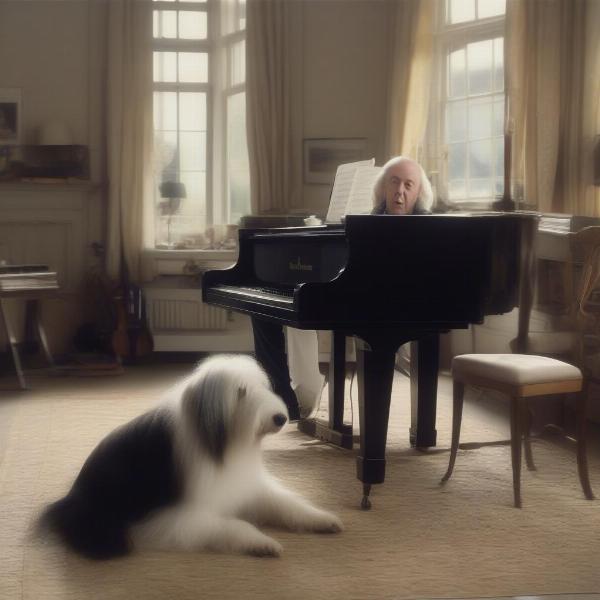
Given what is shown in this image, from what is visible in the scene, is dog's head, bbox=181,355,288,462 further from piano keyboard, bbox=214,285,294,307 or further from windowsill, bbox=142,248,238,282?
windowsill, bbox=142,248,238,282

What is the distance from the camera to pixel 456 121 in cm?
630

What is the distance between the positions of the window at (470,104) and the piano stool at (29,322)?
9.21ft

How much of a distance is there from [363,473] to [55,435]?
1909 mm

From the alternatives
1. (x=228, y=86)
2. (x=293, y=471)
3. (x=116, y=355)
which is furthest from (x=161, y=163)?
(x=293, y=471)

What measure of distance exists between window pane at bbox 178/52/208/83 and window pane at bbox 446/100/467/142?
1.98 metres

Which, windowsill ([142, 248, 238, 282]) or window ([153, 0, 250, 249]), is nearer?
windowsill ([142, 248, 238, 282])

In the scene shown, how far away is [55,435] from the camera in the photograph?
14.5 ft

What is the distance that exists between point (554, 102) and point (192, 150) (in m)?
3.04

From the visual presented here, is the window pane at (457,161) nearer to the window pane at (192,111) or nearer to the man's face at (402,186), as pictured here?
the window pane at (192,111)

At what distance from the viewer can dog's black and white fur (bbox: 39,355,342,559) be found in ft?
8.62

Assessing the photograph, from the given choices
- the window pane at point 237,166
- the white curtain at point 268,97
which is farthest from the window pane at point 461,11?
the window pane at point 237,166

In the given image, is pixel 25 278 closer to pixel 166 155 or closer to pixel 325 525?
pixel 166 155

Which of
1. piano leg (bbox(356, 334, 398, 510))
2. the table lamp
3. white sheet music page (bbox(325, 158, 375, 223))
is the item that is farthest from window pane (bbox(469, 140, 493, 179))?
piano leg (bbox(356, 334, 398, 510))

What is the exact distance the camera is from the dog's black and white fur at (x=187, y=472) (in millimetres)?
2627
